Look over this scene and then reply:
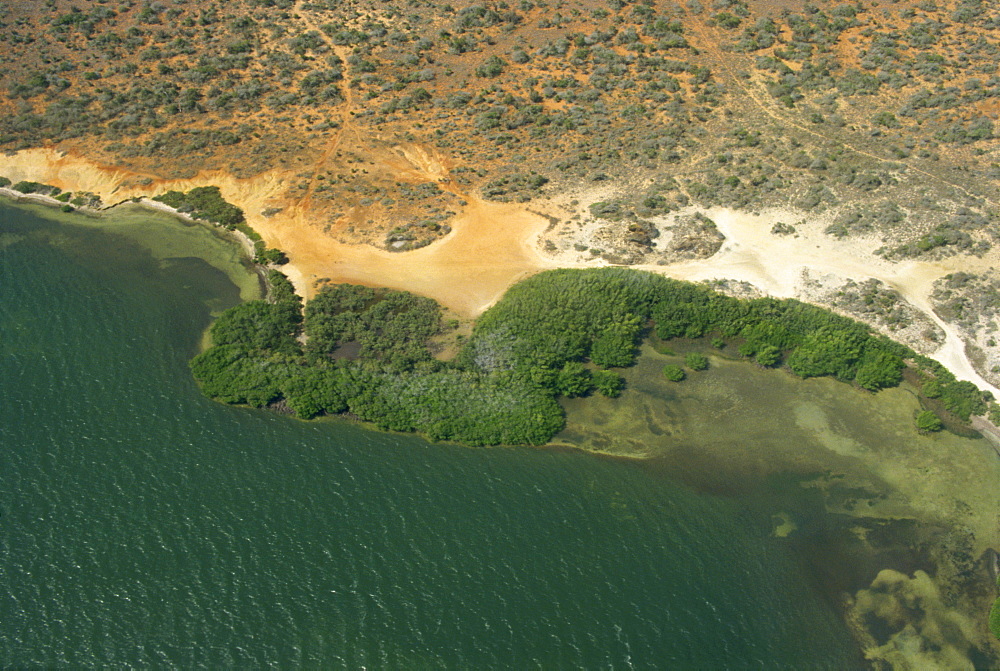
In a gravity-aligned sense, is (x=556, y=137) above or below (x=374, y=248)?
above

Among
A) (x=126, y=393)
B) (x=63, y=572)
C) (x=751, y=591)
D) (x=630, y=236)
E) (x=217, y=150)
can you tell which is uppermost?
(x=217, y=150)

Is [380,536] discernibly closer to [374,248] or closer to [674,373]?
[674,373]

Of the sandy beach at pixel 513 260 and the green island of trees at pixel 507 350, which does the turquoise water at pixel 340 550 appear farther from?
the sandy beach at pixel 513 260

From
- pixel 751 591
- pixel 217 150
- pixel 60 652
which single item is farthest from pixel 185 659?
pixel 217 150

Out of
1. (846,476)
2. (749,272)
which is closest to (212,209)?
(749,272)

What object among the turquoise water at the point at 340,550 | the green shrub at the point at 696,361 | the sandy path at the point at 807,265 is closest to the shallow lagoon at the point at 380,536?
the turquoise water at the point at 340,550

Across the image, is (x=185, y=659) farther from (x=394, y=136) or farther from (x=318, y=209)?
(x=394, y=136)
